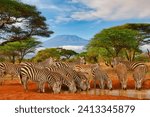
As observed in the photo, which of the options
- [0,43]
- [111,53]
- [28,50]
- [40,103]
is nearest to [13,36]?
[0,43]

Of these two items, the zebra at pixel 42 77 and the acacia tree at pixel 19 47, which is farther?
the acacia tree at pixel 19 47

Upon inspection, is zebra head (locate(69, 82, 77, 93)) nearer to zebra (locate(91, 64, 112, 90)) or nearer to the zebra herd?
the zebra herd

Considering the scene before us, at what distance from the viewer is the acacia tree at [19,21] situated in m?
20.8

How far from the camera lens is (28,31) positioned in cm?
2334

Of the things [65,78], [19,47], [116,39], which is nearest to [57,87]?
[65,78]

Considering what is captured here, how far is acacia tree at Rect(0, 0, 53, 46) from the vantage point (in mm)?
20844

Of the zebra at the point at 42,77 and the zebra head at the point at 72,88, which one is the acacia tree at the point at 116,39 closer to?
the zebra at the point at 42,77

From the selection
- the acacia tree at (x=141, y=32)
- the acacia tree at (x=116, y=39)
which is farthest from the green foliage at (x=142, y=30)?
the acacia tree at (x=116, y=39)

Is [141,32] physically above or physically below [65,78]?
above

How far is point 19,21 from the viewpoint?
72.6ft

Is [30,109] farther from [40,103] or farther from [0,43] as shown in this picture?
[0,43]

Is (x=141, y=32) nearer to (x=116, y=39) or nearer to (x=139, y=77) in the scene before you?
(x=116, y=39)

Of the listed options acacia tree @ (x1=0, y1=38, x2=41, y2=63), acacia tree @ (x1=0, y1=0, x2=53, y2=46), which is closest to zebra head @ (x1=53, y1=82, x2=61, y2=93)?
acacia tree @ (x1=0, y1=0, x2=53, y2=46)

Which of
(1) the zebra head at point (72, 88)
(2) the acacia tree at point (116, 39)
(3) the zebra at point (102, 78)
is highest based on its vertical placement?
(2) the acacia tree at point (116, 39)
